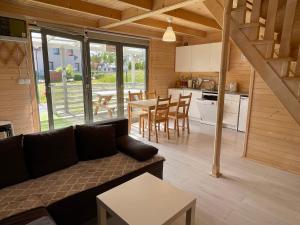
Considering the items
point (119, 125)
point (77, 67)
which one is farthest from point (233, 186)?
point (77, 67)

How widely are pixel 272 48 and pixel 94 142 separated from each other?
2165mm

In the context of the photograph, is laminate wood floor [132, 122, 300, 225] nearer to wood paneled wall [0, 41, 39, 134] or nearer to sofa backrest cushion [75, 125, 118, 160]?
sofa backrest cushion [75, 125, 118, 160]

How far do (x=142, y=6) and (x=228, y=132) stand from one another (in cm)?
326

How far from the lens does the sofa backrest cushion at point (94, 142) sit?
218 centimetres

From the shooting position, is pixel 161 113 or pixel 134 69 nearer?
pixel 161 113

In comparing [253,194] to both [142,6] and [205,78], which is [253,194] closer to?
[142,6]

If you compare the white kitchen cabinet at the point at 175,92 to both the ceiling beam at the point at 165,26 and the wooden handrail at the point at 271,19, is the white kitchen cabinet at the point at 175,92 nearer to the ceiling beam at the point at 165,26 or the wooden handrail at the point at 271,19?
the ceiling beam at the point at 165,26

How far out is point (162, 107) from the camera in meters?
3.90

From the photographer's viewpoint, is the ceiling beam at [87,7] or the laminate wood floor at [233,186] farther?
the ceiling beam at [87,7]

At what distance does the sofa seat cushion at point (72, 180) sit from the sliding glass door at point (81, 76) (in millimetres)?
2235

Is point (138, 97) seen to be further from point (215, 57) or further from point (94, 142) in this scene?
point (94, 142)

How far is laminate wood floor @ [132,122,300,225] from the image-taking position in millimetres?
1904

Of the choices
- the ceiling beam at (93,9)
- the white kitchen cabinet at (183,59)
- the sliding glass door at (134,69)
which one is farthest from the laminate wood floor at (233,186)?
the white kitchen cabinet at (183,59)

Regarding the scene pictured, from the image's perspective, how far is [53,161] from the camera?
1.90 meters
